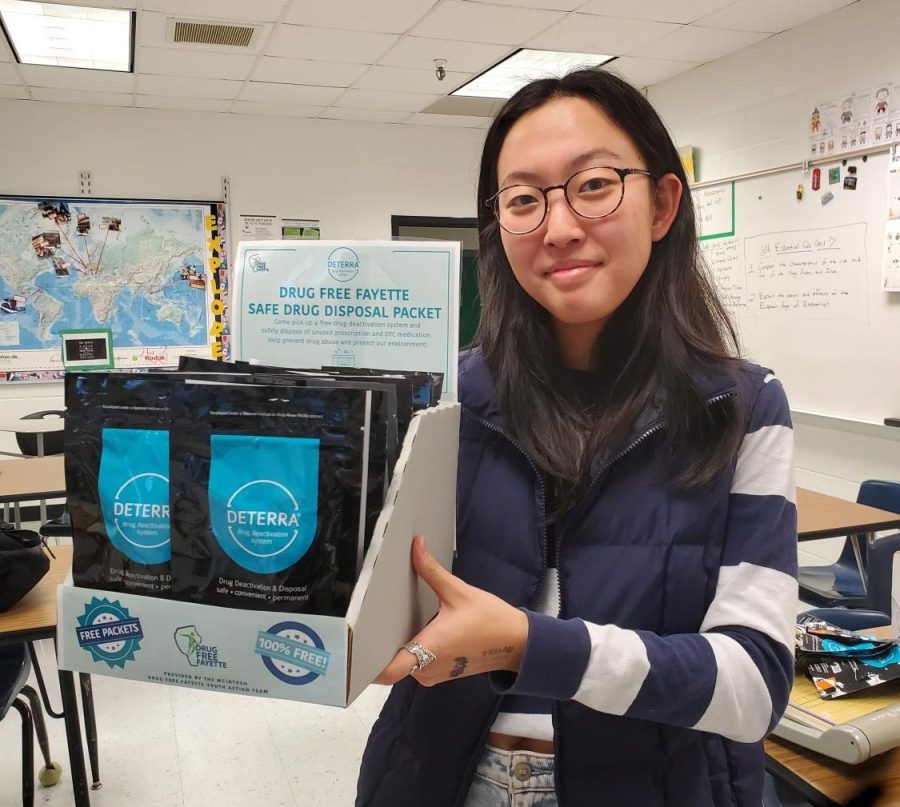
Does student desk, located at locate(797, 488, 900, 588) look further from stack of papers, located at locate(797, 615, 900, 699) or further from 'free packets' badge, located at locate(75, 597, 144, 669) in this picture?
'free packets' badge, located at locate(75, 597, 144, 669)

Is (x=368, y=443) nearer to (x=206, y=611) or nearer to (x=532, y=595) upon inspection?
(x=206, y=611)

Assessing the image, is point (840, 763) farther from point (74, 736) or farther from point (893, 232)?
point (893, 232)

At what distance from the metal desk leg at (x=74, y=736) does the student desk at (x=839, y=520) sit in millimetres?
1932

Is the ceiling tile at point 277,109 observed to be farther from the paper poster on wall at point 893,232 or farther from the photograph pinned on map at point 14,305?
the paper poster on wall at point 893,232

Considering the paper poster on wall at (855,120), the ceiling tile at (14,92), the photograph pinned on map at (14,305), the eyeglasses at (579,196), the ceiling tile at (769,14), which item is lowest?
the eyeglasses at (579,196)

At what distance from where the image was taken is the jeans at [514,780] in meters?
0.80

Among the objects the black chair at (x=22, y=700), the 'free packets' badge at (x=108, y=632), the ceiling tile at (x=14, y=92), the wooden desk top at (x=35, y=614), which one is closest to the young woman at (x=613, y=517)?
the 'free packets' badge at (x=108, y=632)

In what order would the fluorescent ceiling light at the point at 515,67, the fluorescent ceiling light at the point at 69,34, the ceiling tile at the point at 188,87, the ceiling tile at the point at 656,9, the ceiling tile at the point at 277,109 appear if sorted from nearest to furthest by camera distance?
1. the ceiling tile at the point at 656,9
2. the fluorescent ceiling light at the point at 69,34
3. the fluorescent ceiling light at the point at 515,67
4. the ceiling tile at the point at 188,87
5. the ceiling tile at the point at 277,109

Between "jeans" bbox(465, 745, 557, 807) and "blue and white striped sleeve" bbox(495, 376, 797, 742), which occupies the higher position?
"blue and white striped sleeve" bbox(495, 376, 797, 742)

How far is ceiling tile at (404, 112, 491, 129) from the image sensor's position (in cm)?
568

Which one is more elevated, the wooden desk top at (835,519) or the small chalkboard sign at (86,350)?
the small chalkboard sign at (86,350)

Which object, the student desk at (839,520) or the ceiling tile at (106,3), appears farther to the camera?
the ceiling tile at (106,3)

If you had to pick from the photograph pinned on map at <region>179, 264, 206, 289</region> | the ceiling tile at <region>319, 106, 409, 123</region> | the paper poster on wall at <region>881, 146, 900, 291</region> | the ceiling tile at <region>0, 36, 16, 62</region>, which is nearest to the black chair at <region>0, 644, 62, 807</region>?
the ceiling tile at <region>0, 36, 16, 62</region>

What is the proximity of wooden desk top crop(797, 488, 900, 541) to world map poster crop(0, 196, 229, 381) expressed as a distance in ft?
13.9
